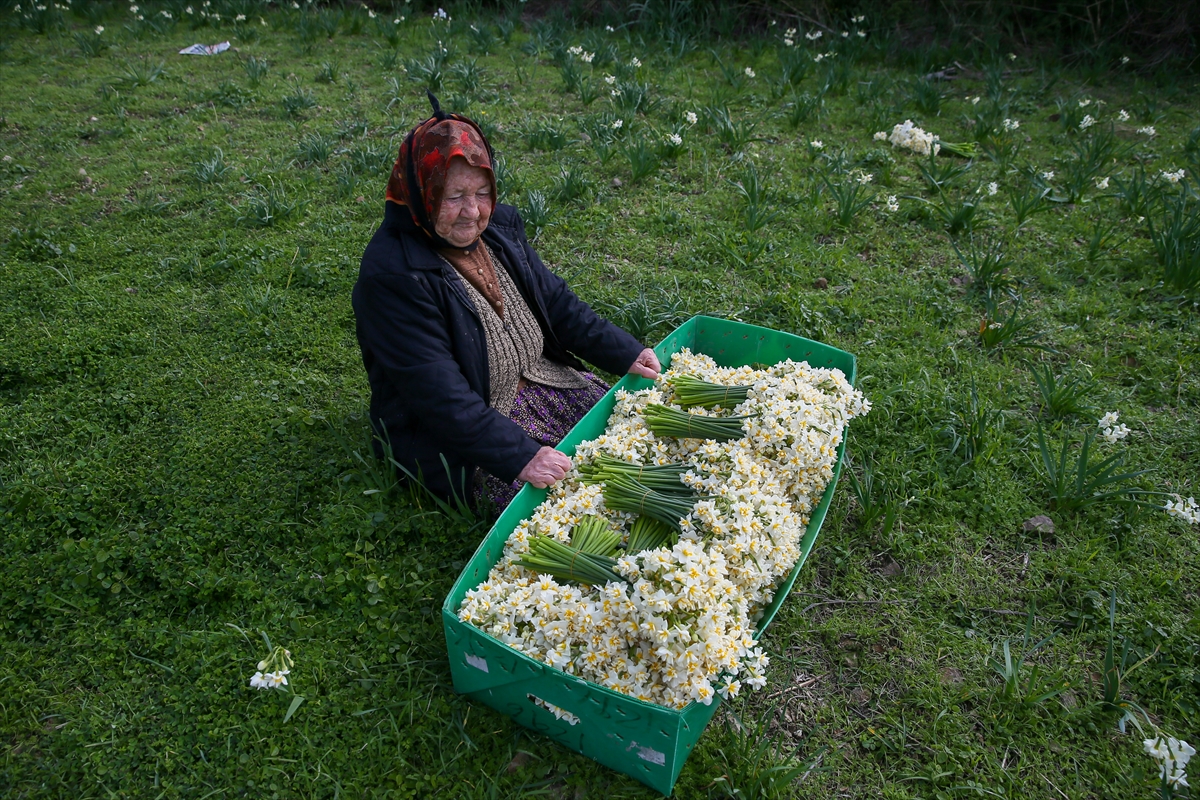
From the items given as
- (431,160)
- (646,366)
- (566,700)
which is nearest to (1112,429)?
(646,366)

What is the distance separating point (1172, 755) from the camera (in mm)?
1960

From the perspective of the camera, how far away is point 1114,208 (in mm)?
4531

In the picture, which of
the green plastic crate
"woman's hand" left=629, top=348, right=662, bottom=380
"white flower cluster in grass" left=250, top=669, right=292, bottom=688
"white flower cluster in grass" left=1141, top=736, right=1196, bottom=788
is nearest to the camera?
the green plastic crate

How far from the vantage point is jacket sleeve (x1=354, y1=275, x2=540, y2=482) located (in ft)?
7.85

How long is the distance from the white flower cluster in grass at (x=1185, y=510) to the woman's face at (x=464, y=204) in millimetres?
2649

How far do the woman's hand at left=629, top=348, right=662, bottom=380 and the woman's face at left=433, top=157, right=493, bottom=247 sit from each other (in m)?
0.78

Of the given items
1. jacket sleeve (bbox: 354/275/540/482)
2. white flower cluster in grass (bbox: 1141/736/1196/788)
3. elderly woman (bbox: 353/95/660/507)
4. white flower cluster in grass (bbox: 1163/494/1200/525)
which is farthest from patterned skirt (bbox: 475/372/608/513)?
white flower cluster in grass (bbox: 1163/494/1200/525)

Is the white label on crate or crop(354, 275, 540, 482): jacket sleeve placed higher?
crop(354, 275, 540, 482): jacket sleeve

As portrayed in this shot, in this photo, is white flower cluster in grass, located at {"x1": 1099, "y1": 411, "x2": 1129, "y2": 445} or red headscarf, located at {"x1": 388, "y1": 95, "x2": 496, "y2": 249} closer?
Result: red headscarf, located at {"x1": 388, "y1": 95, "x2": 496, "y2": 249}

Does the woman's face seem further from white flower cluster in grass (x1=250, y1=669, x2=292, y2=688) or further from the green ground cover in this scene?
white flower cluster in grass (x1=250, y1=669, x2=292, y2=688)

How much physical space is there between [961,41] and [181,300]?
669 centimetres

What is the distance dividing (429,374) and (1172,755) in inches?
90.4

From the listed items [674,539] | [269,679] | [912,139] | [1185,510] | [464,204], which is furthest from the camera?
[912,139]

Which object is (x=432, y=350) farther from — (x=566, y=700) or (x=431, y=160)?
(x=566, y=700)
